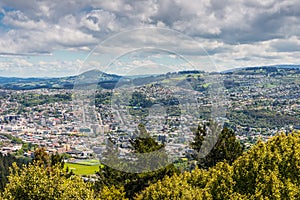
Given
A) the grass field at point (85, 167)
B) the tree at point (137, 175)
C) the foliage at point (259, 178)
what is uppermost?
the foliage at point (259, 178)

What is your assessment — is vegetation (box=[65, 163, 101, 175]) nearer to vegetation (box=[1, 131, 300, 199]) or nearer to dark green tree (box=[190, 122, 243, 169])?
dark green tree (box=[190, 122, 243, 169])

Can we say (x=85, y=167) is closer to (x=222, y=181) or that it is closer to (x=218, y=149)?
(x=218, y=149)

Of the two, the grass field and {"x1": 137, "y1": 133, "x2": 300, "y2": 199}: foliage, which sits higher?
{"x1": 137, "y1": 133, "x2": 300, "y2": 199}: foliage

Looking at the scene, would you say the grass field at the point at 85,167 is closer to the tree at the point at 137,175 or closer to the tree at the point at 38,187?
the tree at the point at 137,175

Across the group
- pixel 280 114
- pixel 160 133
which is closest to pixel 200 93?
pixel 160 133

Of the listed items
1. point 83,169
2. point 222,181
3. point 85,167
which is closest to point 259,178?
point 222,181

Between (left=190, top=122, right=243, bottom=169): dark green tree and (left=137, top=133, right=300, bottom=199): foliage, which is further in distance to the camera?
(left=190, top=122, right=243, bottom=169): dark green tree

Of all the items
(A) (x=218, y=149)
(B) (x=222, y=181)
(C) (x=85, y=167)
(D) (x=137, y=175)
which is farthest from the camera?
(C) (x=85, y=167)

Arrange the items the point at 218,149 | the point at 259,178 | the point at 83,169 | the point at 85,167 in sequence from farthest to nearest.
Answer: the point at 85,167, the point at 83,169, the point at 218,149, the point at 259,178

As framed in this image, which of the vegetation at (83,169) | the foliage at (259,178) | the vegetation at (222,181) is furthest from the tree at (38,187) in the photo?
the vegetation at (83,169)

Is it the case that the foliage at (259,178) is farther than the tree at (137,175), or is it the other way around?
the tree at (137,175)

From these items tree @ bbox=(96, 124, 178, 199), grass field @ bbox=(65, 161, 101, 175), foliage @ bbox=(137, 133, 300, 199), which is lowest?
grass field @ bbox=(65, 161, 101, 175)

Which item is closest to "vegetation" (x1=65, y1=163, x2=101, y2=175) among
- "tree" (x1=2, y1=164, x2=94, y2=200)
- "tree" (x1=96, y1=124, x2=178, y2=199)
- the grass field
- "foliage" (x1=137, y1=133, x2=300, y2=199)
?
the grass field
